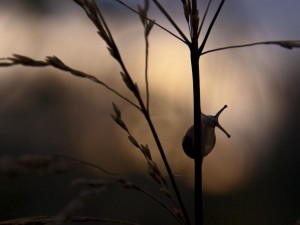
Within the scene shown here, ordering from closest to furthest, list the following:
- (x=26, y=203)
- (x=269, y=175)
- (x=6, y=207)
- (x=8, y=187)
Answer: (x=6, y=207) < (x=26, y=203) < (x=8, y=187) < (x=269, y=175)

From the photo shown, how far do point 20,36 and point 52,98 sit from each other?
3.48 feet

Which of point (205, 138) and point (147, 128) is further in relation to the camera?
point (147, 128)

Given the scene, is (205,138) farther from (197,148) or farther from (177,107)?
(177,107)

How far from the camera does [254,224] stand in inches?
59.9

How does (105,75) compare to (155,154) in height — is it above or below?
above

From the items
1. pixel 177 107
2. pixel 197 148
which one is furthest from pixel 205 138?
pixel 177 107

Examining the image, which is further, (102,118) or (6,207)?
(102,118)

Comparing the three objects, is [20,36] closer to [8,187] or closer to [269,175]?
[8,187]

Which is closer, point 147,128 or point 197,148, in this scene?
point 197,148

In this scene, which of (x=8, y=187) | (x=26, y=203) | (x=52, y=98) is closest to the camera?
(x=26, y=203)

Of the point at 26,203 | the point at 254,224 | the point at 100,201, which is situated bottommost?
the point at 100,201

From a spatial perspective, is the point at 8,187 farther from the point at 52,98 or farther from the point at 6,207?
the point at 52,98

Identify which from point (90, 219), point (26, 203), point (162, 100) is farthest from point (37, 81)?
point (90, 219)

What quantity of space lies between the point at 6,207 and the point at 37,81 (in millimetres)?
2170
